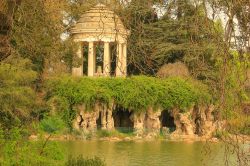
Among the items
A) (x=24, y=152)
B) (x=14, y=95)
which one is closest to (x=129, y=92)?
(x=14, y=95)

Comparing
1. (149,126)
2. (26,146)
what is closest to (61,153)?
(26,146)

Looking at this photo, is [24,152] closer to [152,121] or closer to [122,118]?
[152,121]

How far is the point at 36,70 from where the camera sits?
20734 mm

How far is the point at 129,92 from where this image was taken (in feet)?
81.1

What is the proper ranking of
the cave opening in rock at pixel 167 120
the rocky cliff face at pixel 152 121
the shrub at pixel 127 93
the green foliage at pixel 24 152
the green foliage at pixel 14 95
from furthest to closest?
the cave opening in rock at pixel 167 120, the shrub at pixel 127 93, the rocky cliff face at pixel 152 121, the green foliage at pixel 14 95, the green foliage at pixel 24 152

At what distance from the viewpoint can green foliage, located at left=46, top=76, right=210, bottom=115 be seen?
2417 cm

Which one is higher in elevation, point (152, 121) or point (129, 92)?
point (129, 92)

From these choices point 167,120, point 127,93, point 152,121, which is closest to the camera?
point 127,93

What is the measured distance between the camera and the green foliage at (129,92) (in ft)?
79.3

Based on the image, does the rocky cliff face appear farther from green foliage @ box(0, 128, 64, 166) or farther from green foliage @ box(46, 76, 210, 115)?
green foliage @ box(0, 128, 64, 166)

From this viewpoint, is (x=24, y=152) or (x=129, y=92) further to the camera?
(x=129, y=92)

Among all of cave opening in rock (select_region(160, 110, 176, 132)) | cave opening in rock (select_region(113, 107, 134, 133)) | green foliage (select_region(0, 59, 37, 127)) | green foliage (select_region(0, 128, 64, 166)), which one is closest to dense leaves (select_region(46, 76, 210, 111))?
cave opening in rock (select_region(113, 107, 134, 133))

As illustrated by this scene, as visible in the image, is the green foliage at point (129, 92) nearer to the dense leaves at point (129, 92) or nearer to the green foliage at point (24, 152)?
the dense leaves at point (129, 92)

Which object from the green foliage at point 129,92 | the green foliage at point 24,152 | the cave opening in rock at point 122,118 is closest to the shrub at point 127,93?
the green foliage at point 129,92
